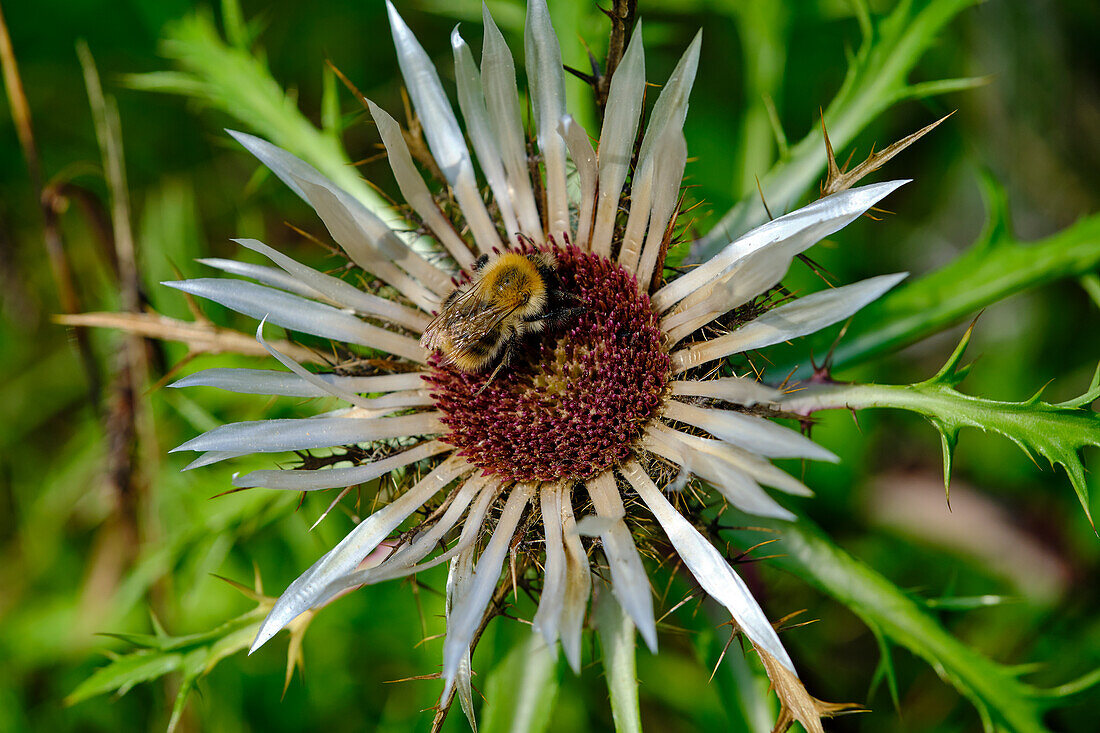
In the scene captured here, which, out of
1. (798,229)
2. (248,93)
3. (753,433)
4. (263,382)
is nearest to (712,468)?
(753,433)

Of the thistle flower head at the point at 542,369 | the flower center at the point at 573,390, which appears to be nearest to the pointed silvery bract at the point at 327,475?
the thistle flower head at the point at 542,369

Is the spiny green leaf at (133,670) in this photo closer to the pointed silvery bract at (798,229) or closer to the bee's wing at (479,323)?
the bee's wing at (479,323)

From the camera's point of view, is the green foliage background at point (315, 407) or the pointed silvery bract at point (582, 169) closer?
the pointed silvery bract at point (582, 169)

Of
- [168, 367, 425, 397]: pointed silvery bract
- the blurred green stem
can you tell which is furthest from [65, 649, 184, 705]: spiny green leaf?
the blurred green stem

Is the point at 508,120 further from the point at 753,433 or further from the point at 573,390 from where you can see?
the point at 753,433

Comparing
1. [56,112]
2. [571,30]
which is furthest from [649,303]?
[56,112]

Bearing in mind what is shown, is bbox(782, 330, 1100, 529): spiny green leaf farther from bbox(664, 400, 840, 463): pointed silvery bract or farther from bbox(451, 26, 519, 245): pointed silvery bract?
bbox(451, 26, 519, 245): pointed silvery bract
